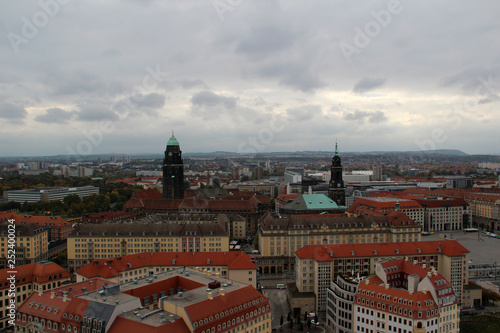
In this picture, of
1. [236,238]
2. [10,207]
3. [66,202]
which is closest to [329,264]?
[236,238]

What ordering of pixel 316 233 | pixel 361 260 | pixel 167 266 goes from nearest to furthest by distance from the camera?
pixel 167 266, pixel 361 260, pixel 316 233

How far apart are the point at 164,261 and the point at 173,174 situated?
2480 inches

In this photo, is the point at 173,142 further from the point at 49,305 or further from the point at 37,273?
the point at 49,305

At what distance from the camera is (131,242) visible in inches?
3009

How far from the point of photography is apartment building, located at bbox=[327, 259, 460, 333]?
1802 inches

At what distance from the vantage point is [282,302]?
62.1 metres

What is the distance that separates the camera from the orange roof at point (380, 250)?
206 ft

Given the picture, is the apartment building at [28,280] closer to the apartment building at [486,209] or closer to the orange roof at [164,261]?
the orange roof at [164,261]

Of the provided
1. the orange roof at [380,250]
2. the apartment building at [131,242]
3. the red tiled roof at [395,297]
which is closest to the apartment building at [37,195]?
the apartment building at [131,242]

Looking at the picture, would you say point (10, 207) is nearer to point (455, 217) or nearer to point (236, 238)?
point (236, 238)

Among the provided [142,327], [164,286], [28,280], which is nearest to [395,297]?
[164,286]

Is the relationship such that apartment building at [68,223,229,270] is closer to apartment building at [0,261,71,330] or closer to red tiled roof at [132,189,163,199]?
apartment building at [0,261,71,330]

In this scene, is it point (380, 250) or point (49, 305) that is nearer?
point (49, 305)

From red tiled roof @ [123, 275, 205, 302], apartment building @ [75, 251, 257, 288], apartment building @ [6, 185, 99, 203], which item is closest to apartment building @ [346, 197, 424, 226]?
apartment building @ [75, 251, 257, 288]
